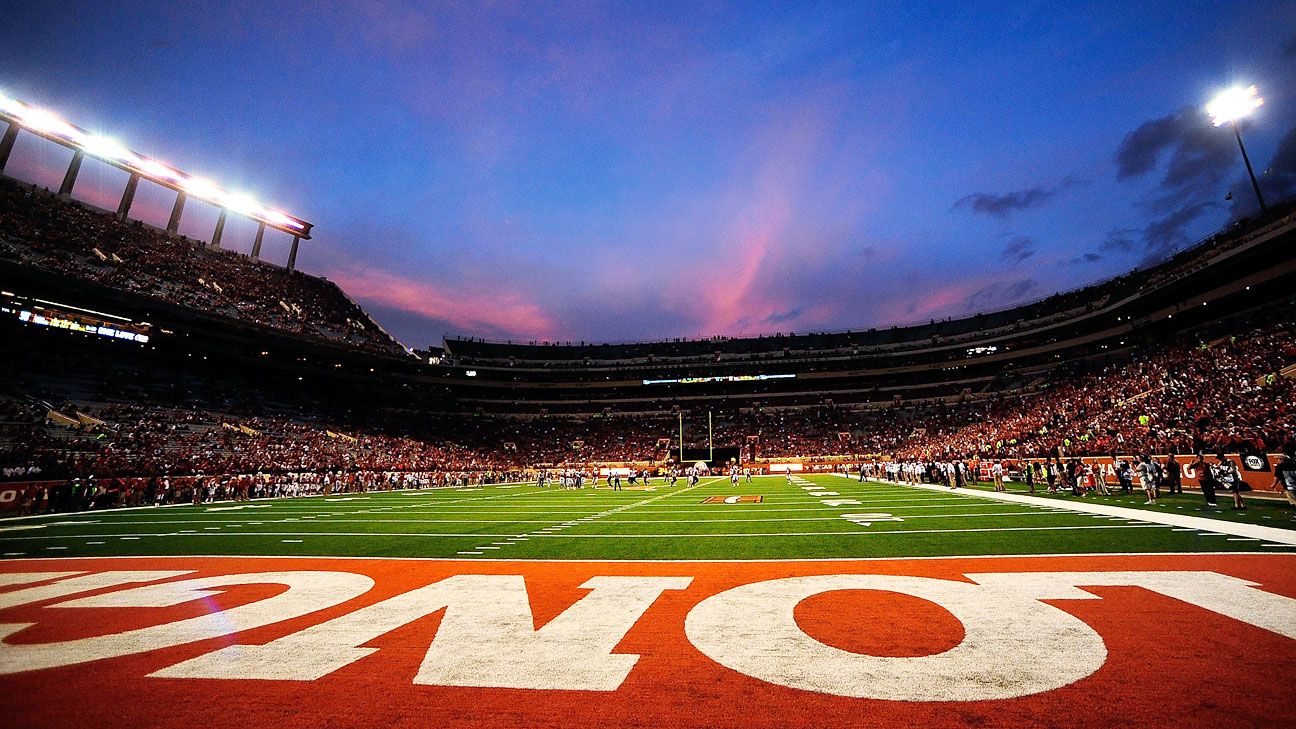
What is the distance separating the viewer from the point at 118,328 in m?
39.5

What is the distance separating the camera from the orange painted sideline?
10.2 feet

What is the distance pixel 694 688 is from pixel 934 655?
189 cm

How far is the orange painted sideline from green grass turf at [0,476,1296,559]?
11.4 ft

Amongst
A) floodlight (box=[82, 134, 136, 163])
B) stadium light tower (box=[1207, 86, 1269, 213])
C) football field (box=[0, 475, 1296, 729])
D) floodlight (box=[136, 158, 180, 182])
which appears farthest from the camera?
floodlight (box=[136, 158, 180, 182])

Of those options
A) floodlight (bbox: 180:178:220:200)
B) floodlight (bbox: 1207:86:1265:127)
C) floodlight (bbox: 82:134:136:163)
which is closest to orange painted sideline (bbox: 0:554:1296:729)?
floodlight (bbox: 1207:86:1265:127)

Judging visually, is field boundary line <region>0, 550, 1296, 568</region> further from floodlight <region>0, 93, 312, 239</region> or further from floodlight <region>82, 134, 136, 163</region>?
floodlight <region>82, 134, 136, 163</region>

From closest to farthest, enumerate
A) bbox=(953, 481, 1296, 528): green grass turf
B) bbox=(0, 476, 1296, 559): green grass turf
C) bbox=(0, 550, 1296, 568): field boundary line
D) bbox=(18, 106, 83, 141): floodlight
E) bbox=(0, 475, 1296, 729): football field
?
bbox=(0, 475, 1296, 729): football field → bbox=(0, 550, 1296, 568): field boundary line → bbox=(0, 476, 1296, 559): green grass turf → bbox=(953, 481, 1296, 528): green grass turf → bbox=(18, 106, 83, 141): floodlight

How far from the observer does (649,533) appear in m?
11.8

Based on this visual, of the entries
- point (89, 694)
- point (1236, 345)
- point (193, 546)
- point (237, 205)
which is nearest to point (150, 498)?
point (193, 546)

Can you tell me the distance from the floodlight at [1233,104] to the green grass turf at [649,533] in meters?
22.5

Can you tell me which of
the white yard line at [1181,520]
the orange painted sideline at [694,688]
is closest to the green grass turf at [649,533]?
the white yard line at [1181,520]

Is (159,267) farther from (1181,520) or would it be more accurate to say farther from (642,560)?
(1181,520)

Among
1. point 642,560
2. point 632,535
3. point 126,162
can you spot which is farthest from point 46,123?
point 642,560

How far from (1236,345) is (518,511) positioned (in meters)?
39.4
